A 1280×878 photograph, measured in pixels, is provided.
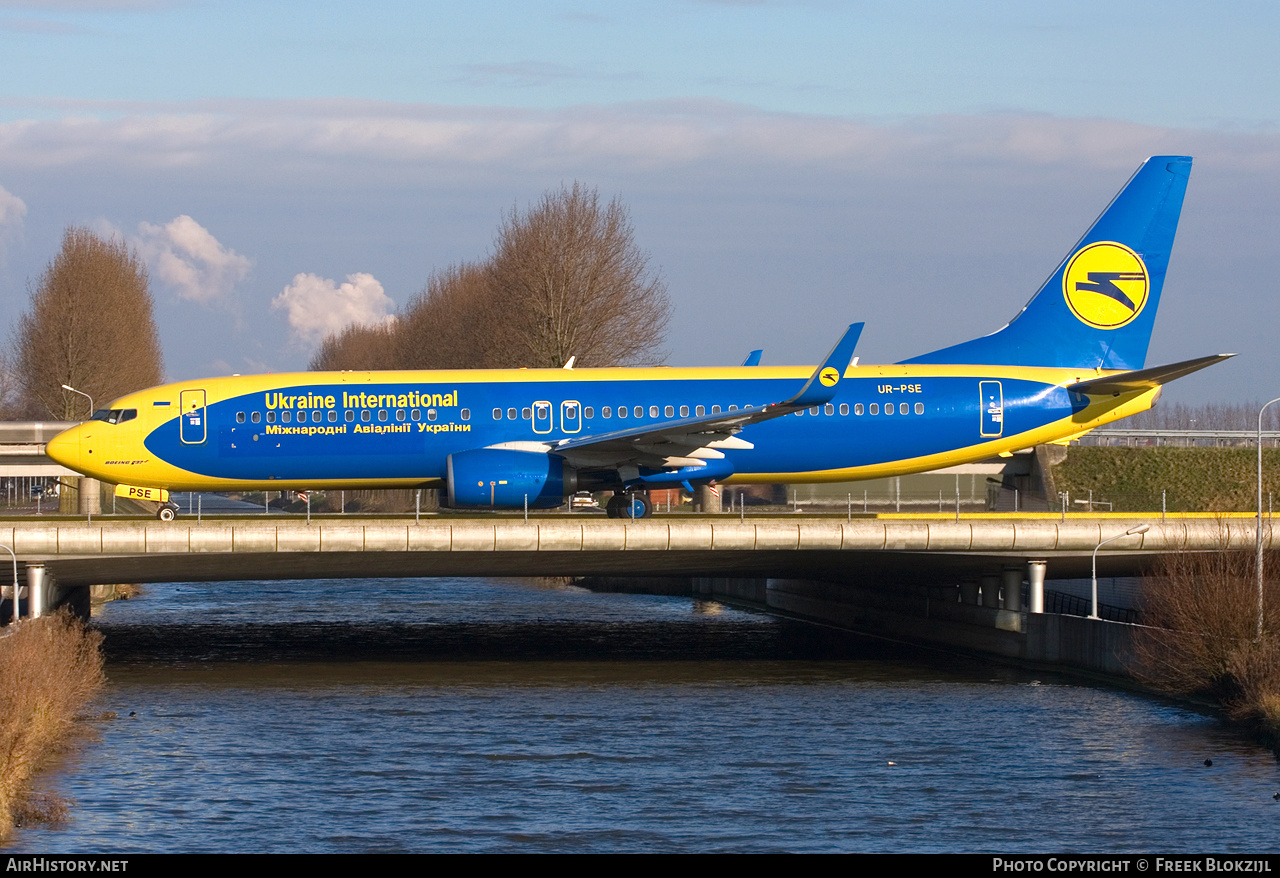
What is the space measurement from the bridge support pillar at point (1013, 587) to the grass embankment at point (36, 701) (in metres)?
35.0

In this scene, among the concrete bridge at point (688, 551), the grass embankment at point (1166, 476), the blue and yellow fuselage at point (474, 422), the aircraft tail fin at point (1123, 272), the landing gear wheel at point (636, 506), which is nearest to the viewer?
the concrete bridge at point (688, 551)

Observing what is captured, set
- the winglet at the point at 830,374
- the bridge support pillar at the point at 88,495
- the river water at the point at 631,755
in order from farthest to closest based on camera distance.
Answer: the bridge support pillar at the point at 88,495
the winglet at the point at 830,374
the river water at the point at 631,755

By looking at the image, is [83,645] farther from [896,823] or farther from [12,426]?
[12,426]

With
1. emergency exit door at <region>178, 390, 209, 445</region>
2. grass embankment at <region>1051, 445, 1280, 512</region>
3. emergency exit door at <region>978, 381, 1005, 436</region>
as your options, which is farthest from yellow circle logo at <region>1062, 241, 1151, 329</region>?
grass embankment at <region>1051, 445, 1280, 512</region>

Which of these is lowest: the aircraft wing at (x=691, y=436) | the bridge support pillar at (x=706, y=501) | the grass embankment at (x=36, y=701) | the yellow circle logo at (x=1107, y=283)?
the grass embankment at (x=36, y=701)

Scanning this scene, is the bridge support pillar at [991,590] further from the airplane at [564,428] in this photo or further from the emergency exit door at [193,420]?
the emergency exit door at [193,420]

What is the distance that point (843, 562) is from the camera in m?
57.2

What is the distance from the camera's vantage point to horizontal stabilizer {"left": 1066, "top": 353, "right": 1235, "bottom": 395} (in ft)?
169

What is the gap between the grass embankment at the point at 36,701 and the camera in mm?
36281

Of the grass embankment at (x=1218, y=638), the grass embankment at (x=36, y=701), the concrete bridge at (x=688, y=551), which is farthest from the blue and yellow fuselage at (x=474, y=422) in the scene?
the grass embankment at (x=1218, y=638)

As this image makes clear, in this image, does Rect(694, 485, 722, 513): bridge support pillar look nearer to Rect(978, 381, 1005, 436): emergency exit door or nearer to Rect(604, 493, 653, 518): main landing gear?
Rect(604, 493, 653, 518): main landing gear

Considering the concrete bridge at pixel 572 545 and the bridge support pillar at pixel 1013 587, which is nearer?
the concrete bridge at pixel 572 545

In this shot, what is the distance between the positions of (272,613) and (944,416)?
138 feet

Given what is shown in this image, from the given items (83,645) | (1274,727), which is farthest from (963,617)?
(83,645)
